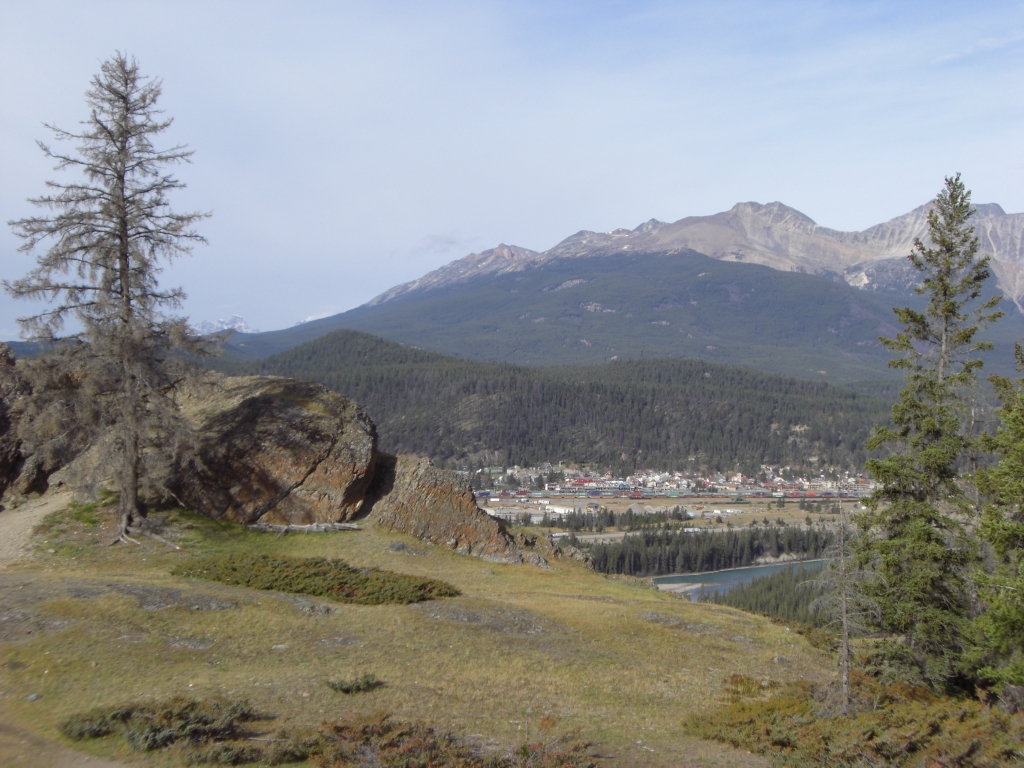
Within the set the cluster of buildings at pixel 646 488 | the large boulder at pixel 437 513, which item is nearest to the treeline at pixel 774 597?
the large boulder at pixel 437 513

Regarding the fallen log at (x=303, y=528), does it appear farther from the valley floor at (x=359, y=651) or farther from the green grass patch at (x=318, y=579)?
the green grass patch at (x=318, y=579)

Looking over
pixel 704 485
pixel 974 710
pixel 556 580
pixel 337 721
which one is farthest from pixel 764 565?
pixel 337 721

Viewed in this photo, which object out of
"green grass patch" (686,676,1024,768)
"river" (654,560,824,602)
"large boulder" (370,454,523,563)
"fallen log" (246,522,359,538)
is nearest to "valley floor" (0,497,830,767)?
"green grass patch" (686,676,1024,768)

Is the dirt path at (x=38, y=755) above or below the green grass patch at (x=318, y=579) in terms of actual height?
above

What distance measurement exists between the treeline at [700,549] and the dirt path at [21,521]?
80336 mm

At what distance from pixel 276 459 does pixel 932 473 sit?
23295 mm

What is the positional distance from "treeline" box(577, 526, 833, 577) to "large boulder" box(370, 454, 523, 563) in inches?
2831

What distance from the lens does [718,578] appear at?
108 metres

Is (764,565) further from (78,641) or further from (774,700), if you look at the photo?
(78,641)

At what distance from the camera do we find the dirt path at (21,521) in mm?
24828

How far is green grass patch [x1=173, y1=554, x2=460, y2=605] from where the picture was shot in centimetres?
2308

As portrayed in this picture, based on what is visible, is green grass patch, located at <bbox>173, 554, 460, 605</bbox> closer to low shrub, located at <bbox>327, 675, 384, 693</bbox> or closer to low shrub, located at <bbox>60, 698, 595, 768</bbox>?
low shrub, located at <bbox>327, 675, 384, 693</bbox>

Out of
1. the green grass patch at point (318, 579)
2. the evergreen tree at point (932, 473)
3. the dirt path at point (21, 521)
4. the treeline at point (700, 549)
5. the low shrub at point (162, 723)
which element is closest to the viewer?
the low shrub at point (162, 723)

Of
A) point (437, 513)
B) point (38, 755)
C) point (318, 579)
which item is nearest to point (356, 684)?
point (38, 755)
